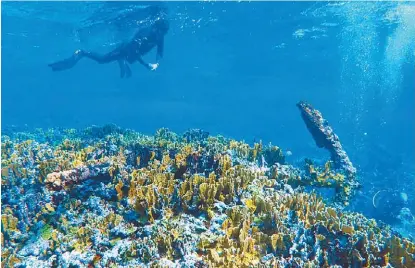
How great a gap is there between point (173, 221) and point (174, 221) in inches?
0.6

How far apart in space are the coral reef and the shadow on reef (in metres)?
0.02

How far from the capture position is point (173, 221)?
4387 millimetres

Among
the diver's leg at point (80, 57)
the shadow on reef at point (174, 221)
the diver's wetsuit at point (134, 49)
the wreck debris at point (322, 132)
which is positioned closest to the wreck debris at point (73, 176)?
the shadow on reef at point (174, 221)

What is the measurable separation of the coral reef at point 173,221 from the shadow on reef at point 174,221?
0.05 ft

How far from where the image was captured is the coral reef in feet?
12.6

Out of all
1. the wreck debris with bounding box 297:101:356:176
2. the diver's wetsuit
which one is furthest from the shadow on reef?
the diver's wetsuit

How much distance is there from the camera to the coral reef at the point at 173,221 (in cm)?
385

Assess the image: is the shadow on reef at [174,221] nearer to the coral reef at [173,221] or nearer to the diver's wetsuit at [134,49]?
the coral reef at [173,221]

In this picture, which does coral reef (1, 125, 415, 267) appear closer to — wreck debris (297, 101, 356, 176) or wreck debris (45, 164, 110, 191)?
wreck debris (45, 164, 110, 191)

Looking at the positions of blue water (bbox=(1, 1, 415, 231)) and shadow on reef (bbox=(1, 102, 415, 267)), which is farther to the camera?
blue water (bbox=(1, 1, 415, 231))

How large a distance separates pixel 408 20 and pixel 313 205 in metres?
29.2

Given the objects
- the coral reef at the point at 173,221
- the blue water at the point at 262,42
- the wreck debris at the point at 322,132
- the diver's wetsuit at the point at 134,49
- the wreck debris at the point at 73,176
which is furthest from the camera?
the blue water at the point at 262,42

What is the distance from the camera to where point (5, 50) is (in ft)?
137

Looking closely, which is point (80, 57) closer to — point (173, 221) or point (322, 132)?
point (322, 132)
